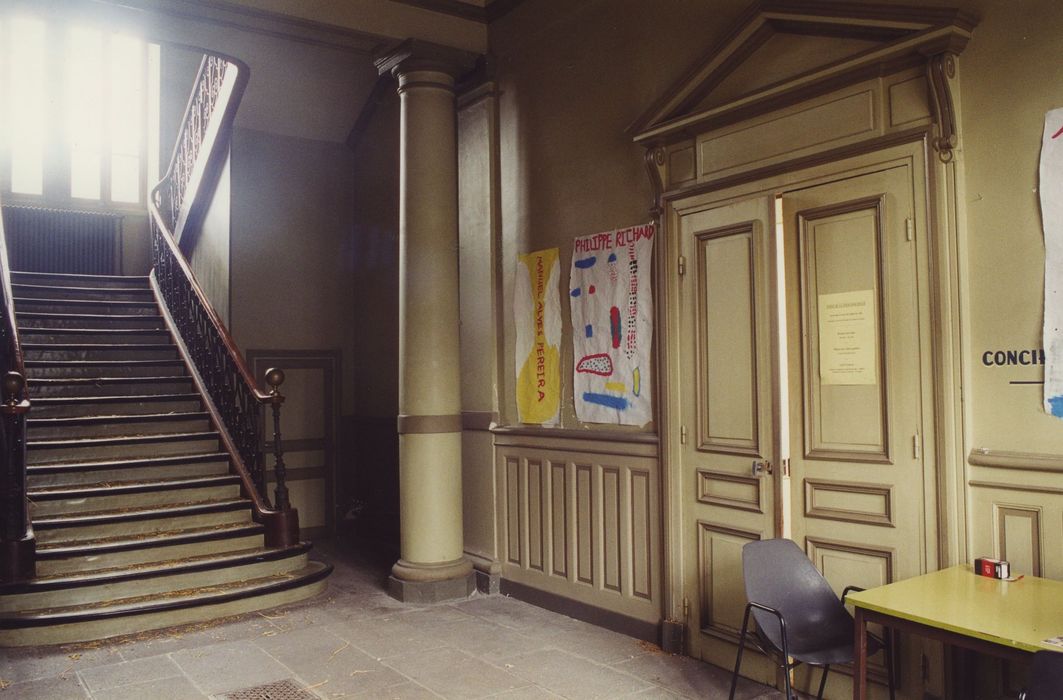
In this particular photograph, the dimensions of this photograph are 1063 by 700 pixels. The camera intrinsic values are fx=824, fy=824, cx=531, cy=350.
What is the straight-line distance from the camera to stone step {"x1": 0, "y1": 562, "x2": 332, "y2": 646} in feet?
14.8

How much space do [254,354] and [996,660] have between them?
247 inches

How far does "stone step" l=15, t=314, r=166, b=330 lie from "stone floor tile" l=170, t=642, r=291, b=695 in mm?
4448

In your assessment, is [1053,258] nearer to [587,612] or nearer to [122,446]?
[587,612]

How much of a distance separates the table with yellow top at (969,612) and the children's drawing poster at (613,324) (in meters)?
1.88

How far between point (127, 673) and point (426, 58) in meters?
3.99

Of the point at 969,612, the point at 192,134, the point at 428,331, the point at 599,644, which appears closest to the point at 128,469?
the point at 428,331

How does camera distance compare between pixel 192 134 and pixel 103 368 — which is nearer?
pixel 103 368

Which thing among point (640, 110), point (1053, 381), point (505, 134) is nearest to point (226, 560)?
point (505, 134)

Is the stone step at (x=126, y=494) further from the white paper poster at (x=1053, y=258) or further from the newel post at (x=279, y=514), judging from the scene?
the white paper poster at (x=1053, y=258)

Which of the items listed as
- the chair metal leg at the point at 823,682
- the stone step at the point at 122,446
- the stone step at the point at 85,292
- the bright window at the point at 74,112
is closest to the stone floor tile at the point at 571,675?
the chair metal leg at the point at 823,682

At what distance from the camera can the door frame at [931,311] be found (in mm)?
3072

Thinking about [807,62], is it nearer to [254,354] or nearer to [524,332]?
[524,332]

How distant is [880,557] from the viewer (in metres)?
→ 3.32

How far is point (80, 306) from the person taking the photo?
26.2 feet
